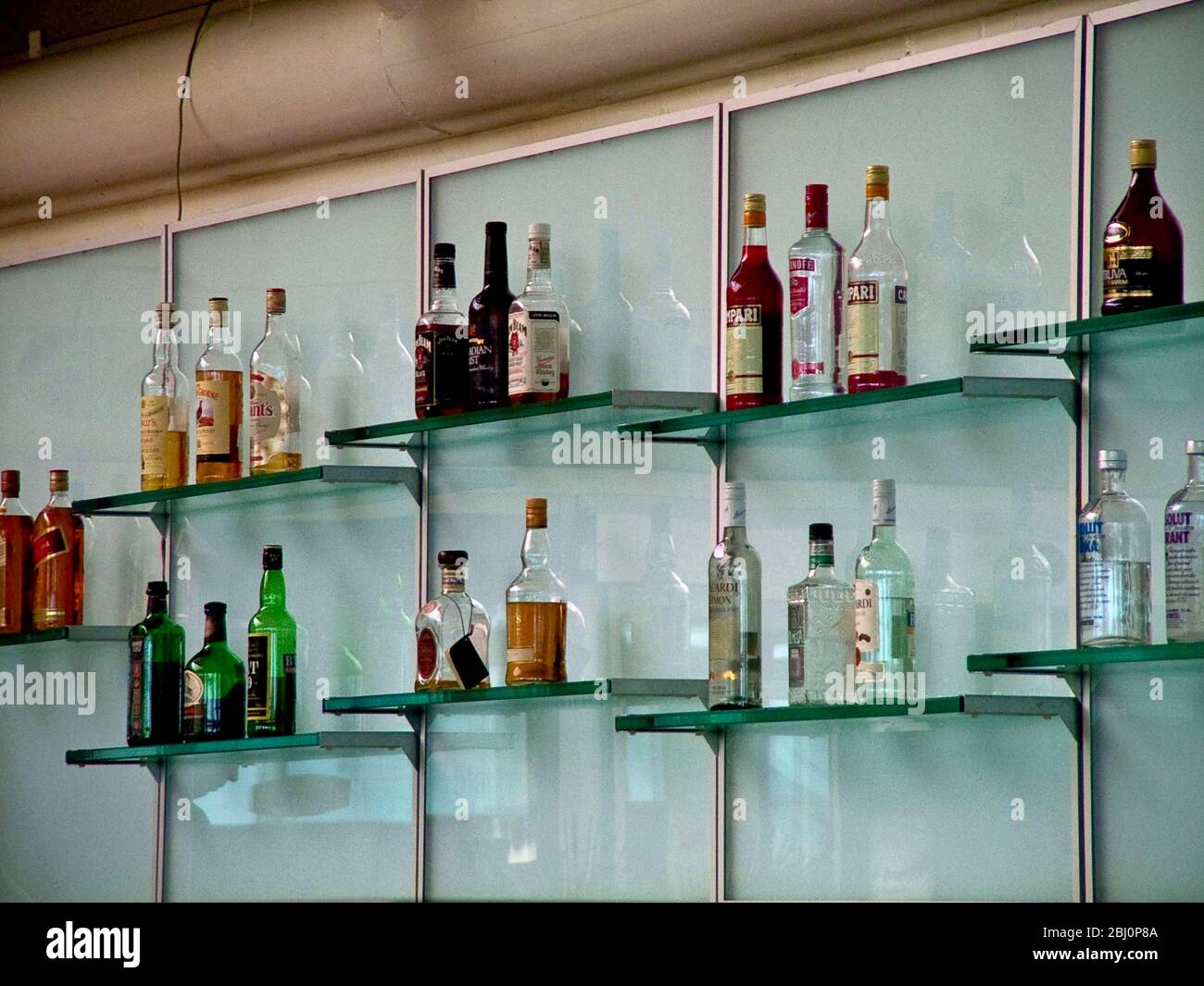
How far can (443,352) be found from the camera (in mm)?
2674

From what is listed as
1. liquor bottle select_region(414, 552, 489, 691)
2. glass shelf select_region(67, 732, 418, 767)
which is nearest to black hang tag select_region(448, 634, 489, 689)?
liquor bottle select_region(414, 552, 489, 691)

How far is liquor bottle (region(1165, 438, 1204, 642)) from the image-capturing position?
79.5 inches

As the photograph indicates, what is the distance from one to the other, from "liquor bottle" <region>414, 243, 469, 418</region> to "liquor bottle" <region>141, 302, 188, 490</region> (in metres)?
0.53

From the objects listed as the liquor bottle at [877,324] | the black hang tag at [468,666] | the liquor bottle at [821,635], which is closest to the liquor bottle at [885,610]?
the liquor bottle at [821,635]

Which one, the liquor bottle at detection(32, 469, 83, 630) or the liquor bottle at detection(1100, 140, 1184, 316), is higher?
the liquor bottle at detection(1100, 140, 1184, 316)

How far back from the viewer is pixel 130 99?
3.56m

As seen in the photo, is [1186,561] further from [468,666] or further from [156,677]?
[156,677]

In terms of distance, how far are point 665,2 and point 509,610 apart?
1044 millimetres

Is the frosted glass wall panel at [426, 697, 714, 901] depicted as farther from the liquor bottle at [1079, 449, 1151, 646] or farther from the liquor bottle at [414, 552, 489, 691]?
the liquor bottle at [1079, 449, 1151, 646]

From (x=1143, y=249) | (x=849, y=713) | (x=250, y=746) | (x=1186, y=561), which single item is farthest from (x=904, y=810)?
(x=250, y=746)

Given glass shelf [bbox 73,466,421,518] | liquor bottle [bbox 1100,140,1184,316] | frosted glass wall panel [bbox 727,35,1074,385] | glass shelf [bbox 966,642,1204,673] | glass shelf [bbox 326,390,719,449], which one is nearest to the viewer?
glass shelf [bbox 966,642,1204,673]

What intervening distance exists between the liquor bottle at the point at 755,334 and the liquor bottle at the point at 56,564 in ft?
4.15

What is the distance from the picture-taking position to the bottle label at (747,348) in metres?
2.41
